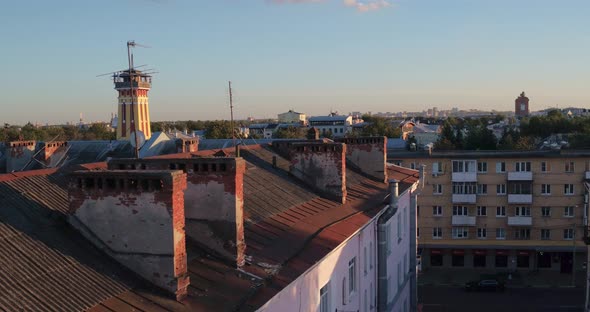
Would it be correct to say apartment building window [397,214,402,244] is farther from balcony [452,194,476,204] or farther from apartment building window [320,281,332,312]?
balcony [452,194,476,204]

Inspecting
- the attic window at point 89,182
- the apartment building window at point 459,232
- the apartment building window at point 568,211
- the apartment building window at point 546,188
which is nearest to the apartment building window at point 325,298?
the attic window at point 89,182

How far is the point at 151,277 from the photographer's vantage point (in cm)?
917

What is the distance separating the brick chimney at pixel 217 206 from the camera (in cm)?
1112

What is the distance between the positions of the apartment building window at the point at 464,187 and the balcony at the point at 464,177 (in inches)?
14.3

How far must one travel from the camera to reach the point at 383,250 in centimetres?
1875

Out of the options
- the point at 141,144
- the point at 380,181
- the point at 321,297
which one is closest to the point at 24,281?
the point at 321,297

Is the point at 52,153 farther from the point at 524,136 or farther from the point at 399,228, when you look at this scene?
the point at 524,136

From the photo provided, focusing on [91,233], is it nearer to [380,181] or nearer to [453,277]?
[380,181]

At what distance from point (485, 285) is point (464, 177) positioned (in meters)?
8.57

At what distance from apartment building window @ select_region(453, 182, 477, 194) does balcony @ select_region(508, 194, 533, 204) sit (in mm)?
2792

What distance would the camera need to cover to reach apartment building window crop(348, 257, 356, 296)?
15930 millimetres

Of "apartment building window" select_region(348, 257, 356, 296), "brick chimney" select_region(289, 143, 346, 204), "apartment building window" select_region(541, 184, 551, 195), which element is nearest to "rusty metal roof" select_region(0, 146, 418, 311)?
"apartment building window" select_region(348, 257, 356, 296)

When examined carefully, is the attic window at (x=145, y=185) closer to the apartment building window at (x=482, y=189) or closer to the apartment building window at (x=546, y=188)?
the apartment building window at (x=482, y=189)

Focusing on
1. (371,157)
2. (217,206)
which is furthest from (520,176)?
(217,206)
